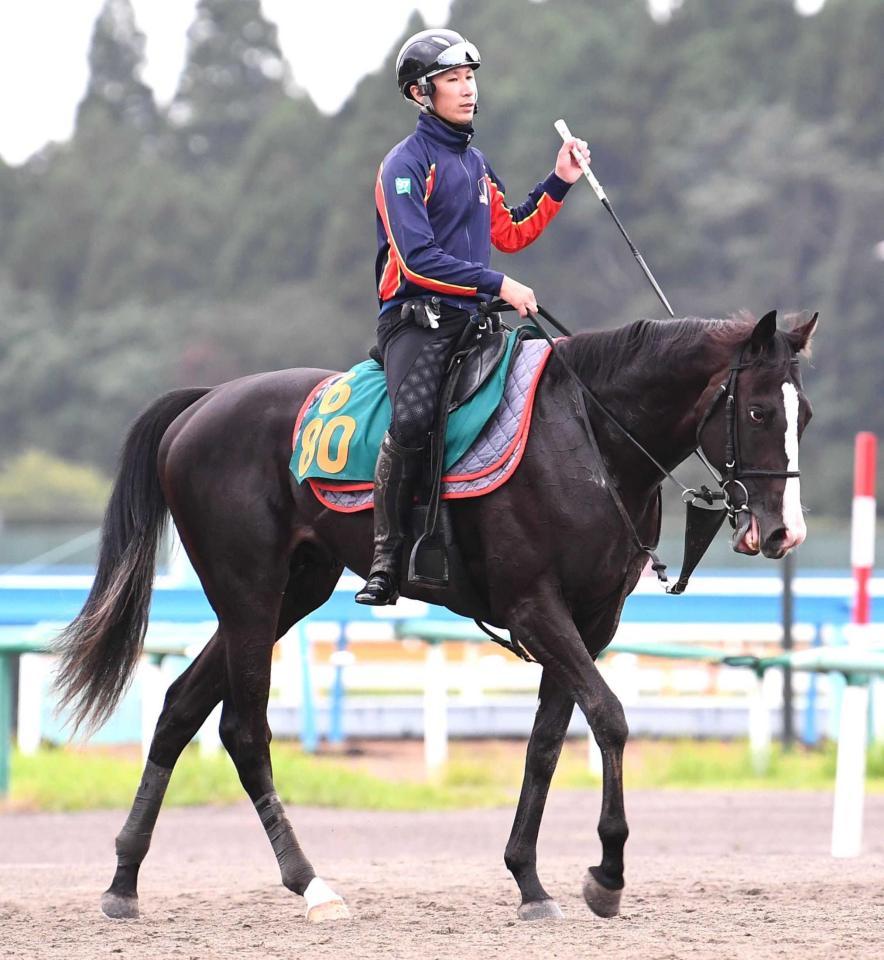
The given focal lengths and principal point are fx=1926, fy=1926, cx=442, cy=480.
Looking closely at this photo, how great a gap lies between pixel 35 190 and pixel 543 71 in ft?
78.5

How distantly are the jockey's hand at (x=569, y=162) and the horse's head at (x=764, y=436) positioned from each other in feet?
4.12

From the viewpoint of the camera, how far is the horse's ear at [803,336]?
6.06m

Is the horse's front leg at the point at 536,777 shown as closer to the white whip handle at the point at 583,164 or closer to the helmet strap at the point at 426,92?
the white whip handle at the point at 583,164

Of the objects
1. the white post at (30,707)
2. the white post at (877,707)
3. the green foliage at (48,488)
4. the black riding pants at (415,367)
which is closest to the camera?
the black riding pants at (415,367)

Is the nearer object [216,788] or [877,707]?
[216,788]

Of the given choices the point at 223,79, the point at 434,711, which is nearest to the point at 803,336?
the point at 434,711

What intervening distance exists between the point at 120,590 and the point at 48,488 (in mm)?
46337

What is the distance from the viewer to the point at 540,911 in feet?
20.9

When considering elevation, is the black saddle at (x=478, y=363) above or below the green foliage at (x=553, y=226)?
below

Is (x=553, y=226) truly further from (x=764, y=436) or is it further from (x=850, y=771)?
(x=764, y=436)

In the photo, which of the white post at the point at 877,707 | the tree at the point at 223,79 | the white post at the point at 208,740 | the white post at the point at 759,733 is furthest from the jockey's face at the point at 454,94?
the tree at the point at 223,79

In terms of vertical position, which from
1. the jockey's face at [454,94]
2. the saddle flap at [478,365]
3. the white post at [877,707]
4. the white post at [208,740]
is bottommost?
the white post at [208,740]

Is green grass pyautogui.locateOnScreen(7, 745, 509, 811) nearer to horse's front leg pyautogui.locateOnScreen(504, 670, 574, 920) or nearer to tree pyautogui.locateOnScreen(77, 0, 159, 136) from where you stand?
horse's front leg pyautogui.locateOnScreen(504, 670, 574, 920)

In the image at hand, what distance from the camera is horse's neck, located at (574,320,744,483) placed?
6203 mm
